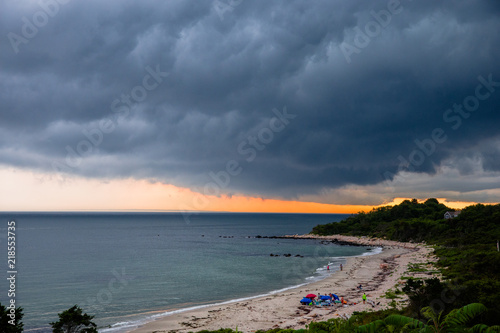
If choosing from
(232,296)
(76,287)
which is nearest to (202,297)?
(232,296)

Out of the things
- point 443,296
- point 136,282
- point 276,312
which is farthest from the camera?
point 136,282

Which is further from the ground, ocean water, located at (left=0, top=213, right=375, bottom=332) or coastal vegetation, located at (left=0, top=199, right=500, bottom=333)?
coastal vegetation, located at (left=0, top=199, right=500, bottom=333)

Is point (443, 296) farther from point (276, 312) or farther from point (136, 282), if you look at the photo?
point (136, 282)

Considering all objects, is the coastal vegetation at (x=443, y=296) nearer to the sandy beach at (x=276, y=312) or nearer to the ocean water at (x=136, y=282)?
the sandy beach at (x=276, y=312)

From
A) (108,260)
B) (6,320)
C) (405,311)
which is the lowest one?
(108,260)

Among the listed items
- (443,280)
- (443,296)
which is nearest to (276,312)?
(443,296)

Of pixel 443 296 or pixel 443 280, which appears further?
pixel 443 280

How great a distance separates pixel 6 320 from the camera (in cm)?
1666

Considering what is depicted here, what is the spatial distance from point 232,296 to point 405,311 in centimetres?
2580

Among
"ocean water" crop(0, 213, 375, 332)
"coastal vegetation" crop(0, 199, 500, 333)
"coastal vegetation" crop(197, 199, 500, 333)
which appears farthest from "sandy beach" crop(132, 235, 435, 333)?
"ocean water" crop(0, 213, 375, 332)

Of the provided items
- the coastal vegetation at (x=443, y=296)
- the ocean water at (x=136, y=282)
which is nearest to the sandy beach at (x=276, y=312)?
the coastal vegetation at (x=443, y=296)

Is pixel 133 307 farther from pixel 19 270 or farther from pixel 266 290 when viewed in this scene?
pixel 19 270

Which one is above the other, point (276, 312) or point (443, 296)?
point (443, 296)

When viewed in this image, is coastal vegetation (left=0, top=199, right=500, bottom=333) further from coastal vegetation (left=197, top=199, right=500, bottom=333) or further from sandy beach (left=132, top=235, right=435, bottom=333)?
sandy beach (left=132, top=235, right=435, bottom=333)
